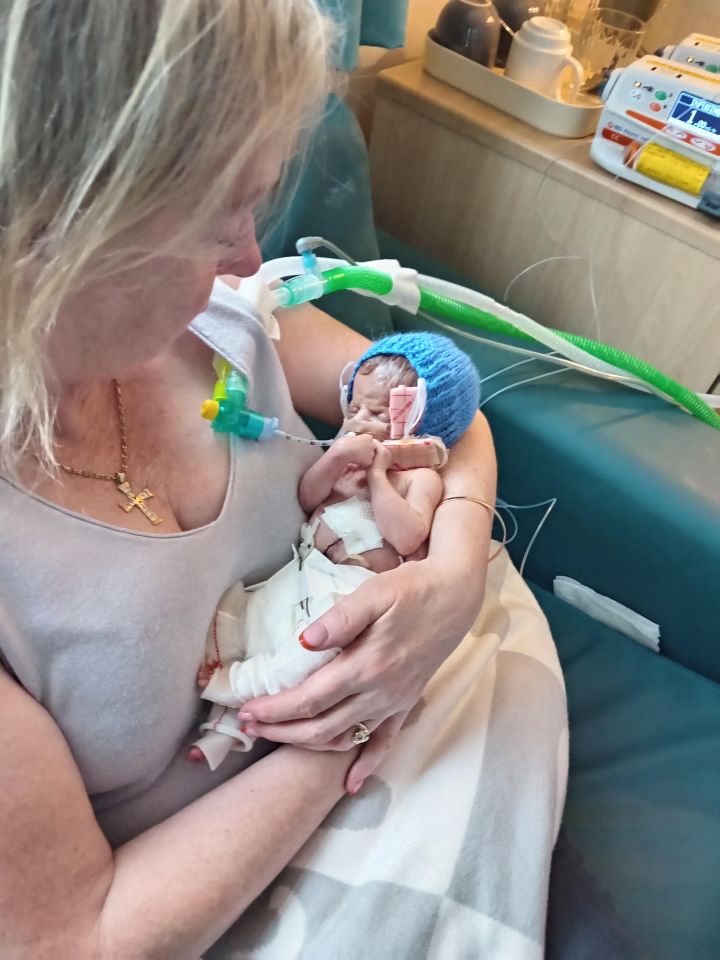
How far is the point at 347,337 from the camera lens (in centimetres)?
109

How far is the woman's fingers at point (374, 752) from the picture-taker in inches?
30.0

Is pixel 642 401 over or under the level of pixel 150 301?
under

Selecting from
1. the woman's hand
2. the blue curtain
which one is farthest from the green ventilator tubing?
the woman's hand

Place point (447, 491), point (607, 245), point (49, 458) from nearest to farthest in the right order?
point (49, 458), point (447, 491), point (607, 245)

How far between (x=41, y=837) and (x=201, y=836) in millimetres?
155

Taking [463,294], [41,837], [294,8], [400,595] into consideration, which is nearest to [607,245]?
[463,294]

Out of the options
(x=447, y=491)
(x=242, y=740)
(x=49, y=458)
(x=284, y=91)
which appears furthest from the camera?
(x=447, y=491)

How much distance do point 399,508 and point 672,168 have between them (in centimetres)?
79

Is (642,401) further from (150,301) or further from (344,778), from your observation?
(150,301)

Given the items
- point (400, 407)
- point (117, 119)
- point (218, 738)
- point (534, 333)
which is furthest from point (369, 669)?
point (534, 333)

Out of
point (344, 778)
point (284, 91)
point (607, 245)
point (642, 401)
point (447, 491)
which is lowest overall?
point (344, 778)

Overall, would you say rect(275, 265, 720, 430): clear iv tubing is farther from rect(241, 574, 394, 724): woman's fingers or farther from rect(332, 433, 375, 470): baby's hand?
rect(241, 574, 394, 724): woman's fingers

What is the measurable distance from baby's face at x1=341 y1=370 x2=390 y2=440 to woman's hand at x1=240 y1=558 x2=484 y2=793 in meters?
0.23

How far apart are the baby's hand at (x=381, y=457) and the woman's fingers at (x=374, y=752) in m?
0.30
